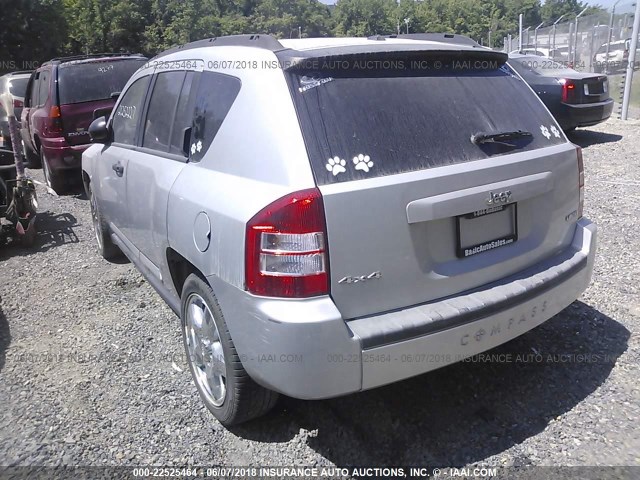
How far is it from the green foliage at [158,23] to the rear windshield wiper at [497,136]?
11.8 meters

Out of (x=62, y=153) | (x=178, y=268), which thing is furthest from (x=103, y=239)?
(x=62, y=153)

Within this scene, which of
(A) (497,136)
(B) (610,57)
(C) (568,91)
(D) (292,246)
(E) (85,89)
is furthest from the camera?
(B) (610,57)

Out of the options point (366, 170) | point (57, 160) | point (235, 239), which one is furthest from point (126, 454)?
point (57, 160)

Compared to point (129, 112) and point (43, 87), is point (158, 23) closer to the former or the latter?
point (43, 87)

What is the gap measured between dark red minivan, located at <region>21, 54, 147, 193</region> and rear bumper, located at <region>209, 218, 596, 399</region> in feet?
20.3

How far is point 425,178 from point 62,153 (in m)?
6.89

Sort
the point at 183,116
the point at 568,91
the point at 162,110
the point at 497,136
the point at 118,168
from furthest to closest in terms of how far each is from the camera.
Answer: the point at 568,91 < the point at 118,168 < the point at 162,110 < the point at 183,116 < the point at 497,136

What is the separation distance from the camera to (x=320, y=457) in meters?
2.73

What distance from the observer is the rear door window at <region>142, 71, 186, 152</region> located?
3430mm

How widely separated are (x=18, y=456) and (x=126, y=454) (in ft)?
1.84

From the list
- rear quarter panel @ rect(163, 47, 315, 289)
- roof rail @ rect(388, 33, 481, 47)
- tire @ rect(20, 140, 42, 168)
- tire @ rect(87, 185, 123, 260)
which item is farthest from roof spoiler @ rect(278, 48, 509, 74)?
tire @ rect(20, 140, 42, 168)

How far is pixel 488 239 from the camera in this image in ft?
8.75

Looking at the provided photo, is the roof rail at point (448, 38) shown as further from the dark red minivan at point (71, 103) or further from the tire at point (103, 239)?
the dark red minivan at point (71, 103)

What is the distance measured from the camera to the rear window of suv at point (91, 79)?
7.97 m
